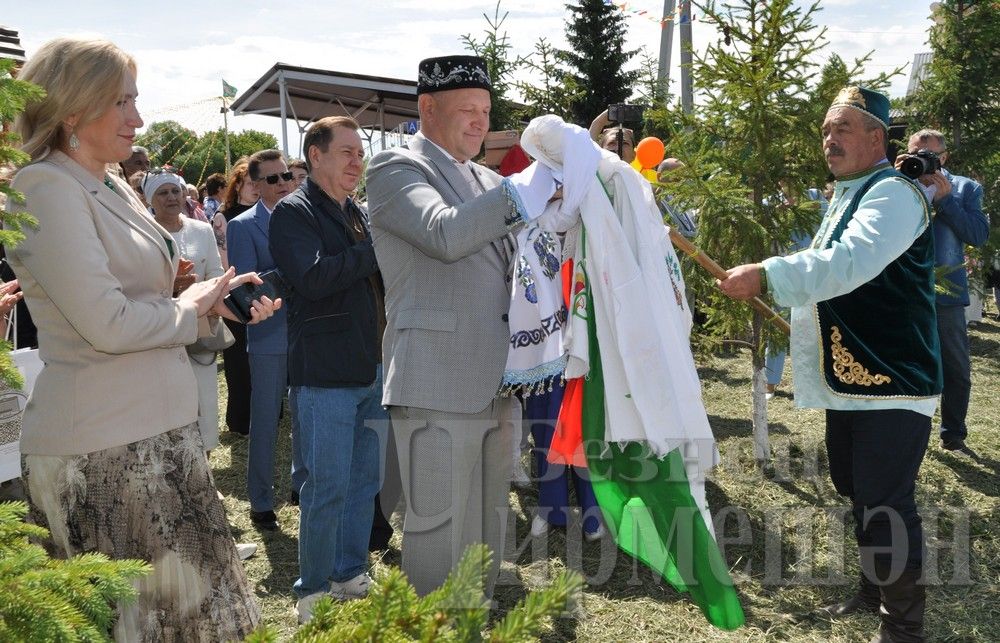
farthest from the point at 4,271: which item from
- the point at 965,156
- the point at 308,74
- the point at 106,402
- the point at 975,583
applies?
the point at 308,74

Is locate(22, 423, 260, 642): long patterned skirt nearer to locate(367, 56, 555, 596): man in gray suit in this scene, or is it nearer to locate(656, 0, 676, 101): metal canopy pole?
locate(367, 56, 555, 596): man in gray suit

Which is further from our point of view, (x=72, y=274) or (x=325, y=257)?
(x=325, y=257)

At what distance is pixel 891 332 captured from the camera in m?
3.52

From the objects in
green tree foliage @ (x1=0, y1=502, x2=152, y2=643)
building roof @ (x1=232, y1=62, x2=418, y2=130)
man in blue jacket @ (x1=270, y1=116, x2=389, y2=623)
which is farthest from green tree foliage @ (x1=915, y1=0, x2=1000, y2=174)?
green tree foliage @ (x1=0, y1=502, x2=152, y2=643)

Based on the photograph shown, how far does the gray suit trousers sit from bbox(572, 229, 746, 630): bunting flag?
400 mm

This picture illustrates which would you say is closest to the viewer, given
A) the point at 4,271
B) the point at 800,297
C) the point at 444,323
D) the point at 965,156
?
the point at 444,323

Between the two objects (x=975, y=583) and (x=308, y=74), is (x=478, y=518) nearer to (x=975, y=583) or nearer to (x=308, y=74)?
(x=975, y=583)

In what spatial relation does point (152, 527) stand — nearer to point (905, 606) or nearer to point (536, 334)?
point (536, 334)

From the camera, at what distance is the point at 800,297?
11.0 feet

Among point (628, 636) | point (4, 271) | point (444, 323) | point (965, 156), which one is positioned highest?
point (965, 156)

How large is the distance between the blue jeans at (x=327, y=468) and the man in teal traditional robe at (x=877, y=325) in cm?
176

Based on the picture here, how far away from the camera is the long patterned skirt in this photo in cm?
227

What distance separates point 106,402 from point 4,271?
228 cm

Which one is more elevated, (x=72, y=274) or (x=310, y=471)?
(x=72, y=274)
